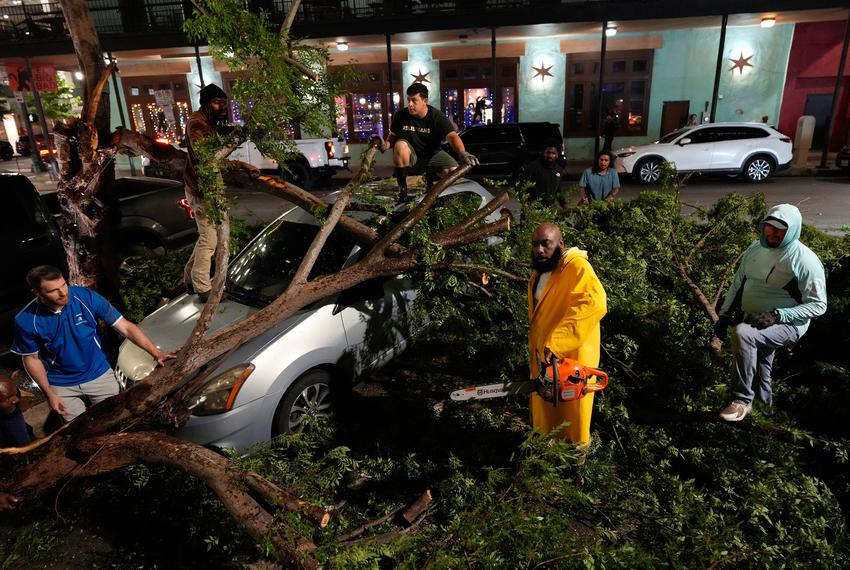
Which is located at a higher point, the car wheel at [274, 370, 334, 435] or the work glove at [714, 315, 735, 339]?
the work glove at [714, 315, 735, 339]

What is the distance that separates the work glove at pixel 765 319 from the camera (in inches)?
136

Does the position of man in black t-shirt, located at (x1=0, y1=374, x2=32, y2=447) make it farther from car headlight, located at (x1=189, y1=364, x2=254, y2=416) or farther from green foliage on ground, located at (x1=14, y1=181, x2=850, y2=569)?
car headlight, located at (x1=189, y1=364, x2=254, y2=416)

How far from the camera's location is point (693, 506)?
321 centimetres

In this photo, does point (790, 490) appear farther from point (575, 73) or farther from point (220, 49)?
point (575, 73)

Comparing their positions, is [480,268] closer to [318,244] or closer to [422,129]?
[318,244]

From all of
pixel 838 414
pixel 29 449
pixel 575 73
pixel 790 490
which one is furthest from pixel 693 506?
pixel 575 73

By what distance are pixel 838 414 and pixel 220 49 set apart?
18.1ft

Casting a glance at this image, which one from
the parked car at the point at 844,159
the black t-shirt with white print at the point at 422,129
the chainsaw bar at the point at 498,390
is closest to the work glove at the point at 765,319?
the chainsaw bar at the point at 498,390

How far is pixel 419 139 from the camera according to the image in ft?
19.5

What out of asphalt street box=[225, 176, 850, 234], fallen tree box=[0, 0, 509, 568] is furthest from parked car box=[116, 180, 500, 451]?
asphalt street box=[225, 176, 850, 234]

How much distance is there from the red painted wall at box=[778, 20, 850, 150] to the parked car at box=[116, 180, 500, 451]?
61.3 ft

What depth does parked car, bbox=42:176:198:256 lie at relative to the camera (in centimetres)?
790

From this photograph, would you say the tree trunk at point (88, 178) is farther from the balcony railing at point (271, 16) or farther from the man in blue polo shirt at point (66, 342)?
the balcony railing at point (271, 16)

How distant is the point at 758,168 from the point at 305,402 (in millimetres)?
14870
